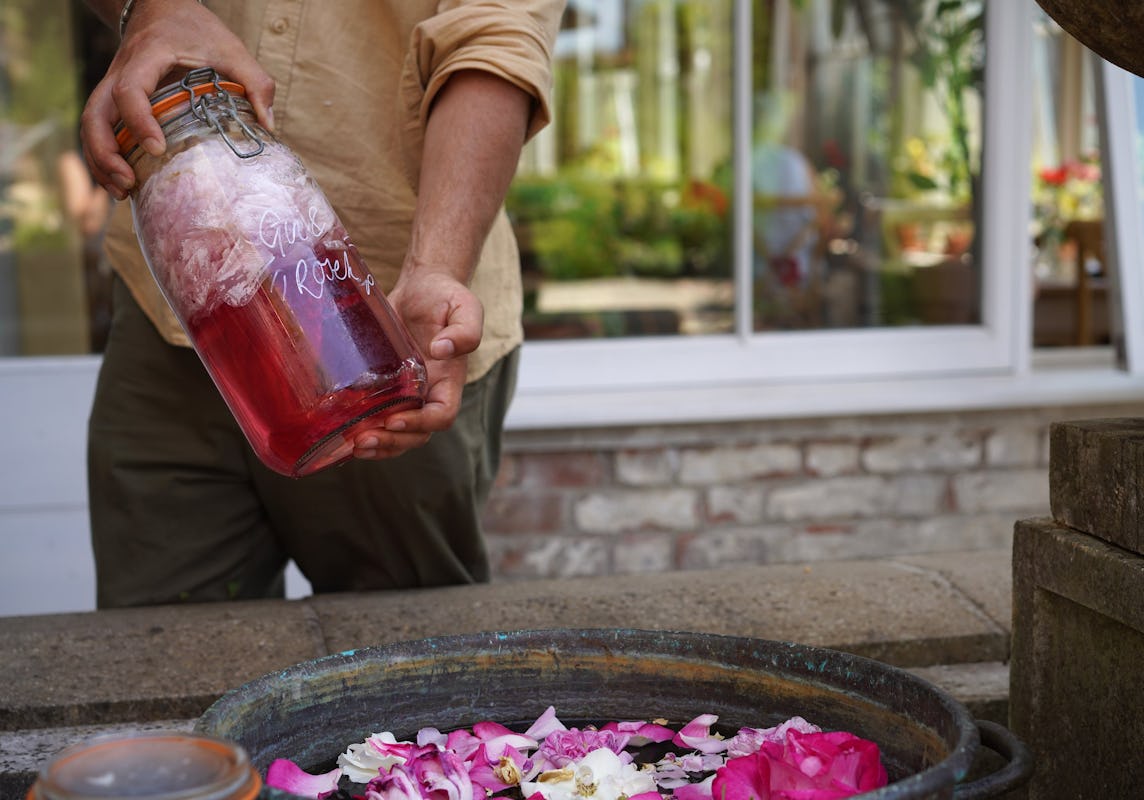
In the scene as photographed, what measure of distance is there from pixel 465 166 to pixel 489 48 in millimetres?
134

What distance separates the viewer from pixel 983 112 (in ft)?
12.0

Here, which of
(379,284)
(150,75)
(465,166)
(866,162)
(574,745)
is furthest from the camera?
(866,162)

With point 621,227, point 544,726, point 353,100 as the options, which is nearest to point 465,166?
point 353,100

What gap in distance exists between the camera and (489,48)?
1.41 meters

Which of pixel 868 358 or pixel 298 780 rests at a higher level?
pixel 868 358

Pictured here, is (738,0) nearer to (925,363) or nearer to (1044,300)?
(925,363)

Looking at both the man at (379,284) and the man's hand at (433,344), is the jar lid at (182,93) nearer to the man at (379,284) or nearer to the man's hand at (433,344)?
the man at (379,284)

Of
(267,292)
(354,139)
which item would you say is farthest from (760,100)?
(267,292)

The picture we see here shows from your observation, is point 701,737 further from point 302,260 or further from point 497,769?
point 302,260

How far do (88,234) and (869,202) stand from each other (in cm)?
325

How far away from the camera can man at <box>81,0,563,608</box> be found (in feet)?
3.99

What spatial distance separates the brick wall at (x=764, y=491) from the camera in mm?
3467

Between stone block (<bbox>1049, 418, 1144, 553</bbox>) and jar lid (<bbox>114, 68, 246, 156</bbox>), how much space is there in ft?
2.66

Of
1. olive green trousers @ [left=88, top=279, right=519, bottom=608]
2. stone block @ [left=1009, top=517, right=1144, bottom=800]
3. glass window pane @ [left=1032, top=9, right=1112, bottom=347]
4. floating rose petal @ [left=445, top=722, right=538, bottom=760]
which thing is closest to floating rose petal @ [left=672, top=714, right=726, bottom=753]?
floating rose petal @ [left=445, top=722, right=538, bottom=760]
